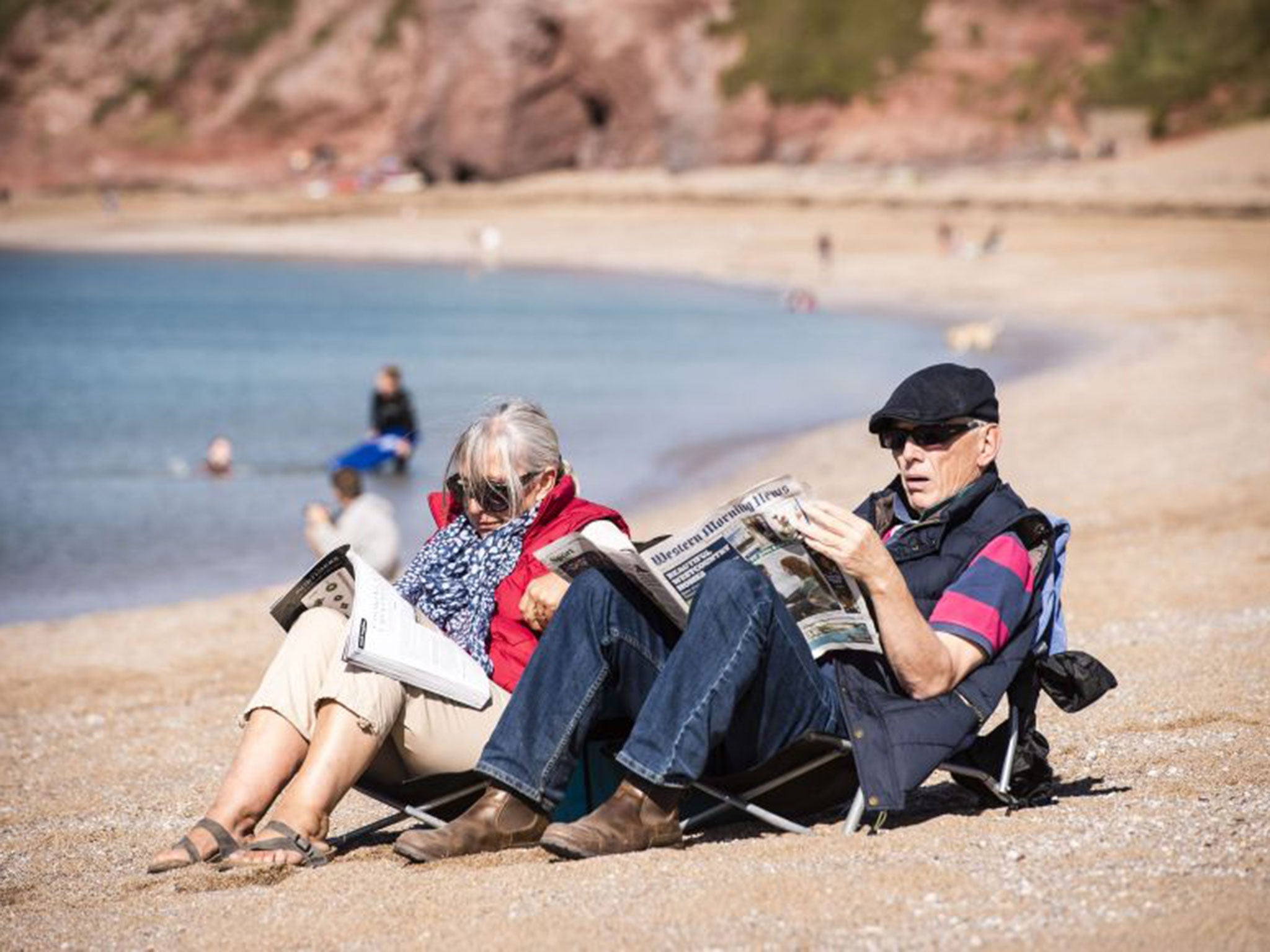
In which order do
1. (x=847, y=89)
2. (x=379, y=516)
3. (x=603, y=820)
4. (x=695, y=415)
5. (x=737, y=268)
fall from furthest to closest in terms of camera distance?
(x=847, y=89), (x=737, y=268), (x=695, y=415), (x=379, y=516), (x=603, y=820)

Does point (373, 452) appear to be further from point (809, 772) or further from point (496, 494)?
point (809, 772)

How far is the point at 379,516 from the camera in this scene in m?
11.2

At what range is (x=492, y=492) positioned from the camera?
16.6 ft

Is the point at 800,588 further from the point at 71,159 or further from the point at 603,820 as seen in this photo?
the point at 71,159

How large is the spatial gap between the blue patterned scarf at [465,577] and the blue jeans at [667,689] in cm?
44

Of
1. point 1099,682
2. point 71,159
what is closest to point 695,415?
point 1099,682

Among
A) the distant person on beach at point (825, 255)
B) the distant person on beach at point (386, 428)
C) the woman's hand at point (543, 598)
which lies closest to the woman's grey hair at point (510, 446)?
the woman's hand at point (543, 598)

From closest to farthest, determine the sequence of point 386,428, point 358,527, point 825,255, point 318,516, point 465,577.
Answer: point 465,577 → point 358,527 → point 318,516 → point 386,428 → point 825,255

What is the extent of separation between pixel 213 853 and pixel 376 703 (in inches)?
23.0

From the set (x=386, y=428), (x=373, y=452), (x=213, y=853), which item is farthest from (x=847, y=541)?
(x=386, y=428)

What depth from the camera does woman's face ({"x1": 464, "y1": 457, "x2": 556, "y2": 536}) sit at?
5016 millimetres

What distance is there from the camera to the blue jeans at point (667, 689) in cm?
442

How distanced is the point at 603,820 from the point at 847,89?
212 ft

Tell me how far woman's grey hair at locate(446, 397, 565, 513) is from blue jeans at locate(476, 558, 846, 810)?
53 cm
